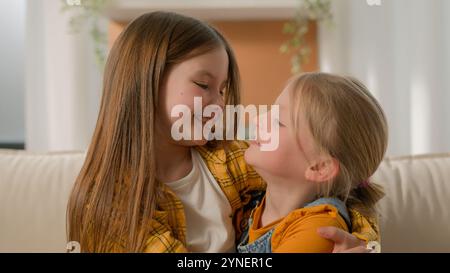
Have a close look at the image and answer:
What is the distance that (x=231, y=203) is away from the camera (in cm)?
90

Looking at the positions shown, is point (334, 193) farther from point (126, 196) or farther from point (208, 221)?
point (126, 196)

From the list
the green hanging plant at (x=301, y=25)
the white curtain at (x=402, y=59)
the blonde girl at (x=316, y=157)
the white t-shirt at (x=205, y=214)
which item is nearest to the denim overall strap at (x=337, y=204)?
the blonde girl at (x=316, y=157)

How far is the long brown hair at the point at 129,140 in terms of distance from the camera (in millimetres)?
792

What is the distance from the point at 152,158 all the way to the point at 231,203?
0.16 m

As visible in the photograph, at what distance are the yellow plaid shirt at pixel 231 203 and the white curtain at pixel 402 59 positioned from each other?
786 millimetres

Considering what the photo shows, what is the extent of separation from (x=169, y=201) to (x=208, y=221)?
74 mm

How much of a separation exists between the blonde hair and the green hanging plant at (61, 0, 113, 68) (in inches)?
54.2

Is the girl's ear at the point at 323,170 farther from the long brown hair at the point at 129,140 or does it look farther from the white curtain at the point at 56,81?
the white curtain at the point at 56,81

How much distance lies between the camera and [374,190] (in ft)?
2.89

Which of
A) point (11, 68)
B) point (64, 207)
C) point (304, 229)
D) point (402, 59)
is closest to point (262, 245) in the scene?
point (304, 229)

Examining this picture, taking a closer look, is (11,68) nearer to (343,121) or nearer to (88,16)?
(88,16)
